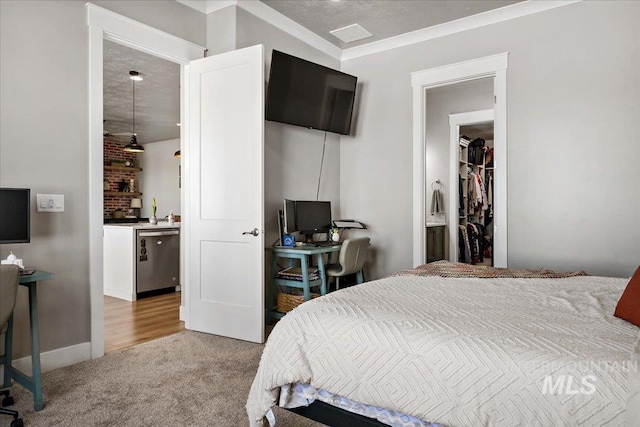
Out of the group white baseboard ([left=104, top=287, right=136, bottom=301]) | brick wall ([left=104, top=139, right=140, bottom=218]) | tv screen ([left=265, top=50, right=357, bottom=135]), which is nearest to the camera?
tv screen ([left=265, top=50, right=357, bottom=135])

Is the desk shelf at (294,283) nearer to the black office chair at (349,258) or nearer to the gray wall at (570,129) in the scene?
the black office chair at (349,258)

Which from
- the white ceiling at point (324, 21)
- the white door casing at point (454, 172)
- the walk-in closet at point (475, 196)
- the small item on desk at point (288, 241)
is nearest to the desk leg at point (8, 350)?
the small item on desk at point (288, 241)

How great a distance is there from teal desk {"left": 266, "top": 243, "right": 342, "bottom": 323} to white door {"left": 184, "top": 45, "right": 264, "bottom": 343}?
0.40m

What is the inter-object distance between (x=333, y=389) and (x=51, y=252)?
215cm

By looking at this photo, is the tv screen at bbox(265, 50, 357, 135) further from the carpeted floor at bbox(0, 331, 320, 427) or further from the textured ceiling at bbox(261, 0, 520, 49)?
the carpeted floor at bbox(0, 331, 320, 427)

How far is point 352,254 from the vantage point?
388 centimetres

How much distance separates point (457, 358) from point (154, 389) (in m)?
1.84

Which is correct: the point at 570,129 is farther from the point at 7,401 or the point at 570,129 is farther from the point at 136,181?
the point at 136,181

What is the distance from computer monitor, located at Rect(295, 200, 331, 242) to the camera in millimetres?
4027

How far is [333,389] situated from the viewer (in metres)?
1.54

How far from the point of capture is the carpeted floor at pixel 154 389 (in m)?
2.08

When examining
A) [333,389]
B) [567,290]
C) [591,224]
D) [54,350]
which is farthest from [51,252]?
[591,224]

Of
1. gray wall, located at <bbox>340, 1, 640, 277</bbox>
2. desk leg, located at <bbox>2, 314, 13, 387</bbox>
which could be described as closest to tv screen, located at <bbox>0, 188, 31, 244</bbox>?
desk leg, located at <bbox>2, 314, 13, 387</bbox>

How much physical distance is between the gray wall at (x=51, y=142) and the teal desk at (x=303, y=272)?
1.47 m
